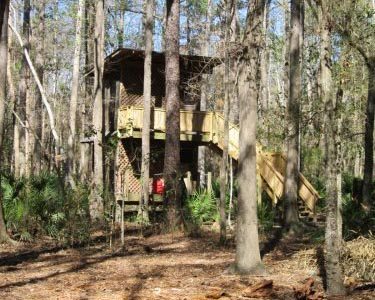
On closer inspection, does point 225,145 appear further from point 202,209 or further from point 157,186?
point 157,186

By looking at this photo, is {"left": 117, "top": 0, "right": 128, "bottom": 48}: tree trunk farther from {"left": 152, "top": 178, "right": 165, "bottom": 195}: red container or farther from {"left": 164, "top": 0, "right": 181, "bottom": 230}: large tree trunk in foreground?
{"left": 164, "top": 0, "right": 181, "bottom": 230}: large tree trunk in foreground

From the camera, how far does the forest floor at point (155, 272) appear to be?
8258mm

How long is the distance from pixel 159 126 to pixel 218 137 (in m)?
2.39

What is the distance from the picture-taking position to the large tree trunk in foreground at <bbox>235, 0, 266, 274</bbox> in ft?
30.6

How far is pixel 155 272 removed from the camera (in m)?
10.2

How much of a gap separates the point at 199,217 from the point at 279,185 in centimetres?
334

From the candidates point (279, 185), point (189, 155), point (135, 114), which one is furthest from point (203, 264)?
point (189, 155)

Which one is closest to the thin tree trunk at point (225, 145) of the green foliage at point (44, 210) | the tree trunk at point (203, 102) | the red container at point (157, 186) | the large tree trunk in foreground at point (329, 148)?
the green foliage at point (44, 210)

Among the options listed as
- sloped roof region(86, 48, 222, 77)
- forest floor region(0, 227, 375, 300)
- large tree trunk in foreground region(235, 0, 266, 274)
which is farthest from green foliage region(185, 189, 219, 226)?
large tree trunk in foreground region(235, 0, 266, 274)

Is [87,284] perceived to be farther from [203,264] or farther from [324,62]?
[324,62]

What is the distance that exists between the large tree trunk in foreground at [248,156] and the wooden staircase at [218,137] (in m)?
9.56

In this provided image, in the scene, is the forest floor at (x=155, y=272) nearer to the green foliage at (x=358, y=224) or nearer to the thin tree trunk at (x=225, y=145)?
the thin tree trunk at (x=225, y=145)

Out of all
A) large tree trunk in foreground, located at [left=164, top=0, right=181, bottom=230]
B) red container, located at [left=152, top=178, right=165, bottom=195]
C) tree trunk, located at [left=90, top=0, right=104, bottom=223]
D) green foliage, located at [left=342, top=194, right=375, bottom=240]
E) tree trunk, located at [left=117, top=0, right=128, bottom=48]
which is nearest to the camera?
green foliage, located at [left=342, top=194, right=375, bottom=240]

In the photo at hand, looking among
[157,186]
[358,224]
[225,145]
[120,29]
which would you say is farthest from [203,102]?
[358,224]
